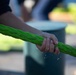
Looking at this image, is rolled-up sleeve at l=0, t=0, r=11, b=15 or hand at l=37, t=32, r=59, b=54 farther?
rolled-up sleeve at l=0, t=0, r=11, b=15

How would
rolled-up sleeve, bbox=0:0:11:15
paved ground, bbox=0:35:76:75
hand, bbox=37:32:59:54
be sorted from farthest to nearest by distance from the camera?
1. paved ground, bbox=0:35:76:75
2. rolled-up sleeve, bbox=0:0:11:15
3. hand, bbox=37:32:59:54

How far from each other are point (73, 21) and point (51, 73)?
196 inches

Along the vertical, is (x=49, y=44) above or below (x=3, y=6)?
below

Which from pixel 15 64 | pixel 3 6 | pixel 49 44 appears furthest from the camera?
pixel 15 64

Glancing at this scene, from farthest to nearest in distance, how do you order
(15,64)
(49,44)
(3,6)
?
1. (15,64)
2. (3,6)
3. (49,44)

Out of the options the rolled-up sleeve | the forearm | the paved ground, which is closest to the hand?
the forearm

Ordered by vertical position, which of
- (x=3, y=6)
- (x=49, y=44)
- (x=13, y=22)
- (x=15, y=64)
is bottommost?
(x=49, y=44)

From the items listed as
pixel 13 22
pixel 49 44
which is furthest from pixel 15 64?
pixel 49 44

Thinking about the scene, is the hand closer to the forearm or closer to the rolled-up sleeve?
the forearm

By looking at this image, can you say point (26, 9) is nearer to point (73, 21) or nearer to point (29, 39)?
point (73, 21)

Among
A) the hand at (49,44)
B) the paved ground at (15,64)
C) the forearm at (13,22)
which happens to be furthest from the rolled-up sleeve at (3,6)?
the paved ground at (15,64)

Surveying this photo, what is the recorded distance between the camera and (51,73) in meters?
3.75

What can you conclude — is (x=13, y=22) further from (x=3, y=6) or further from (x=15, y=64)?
(x=15, y=64)

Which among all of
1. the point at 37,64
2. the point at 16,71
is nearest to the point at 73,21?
the point at 16,71
